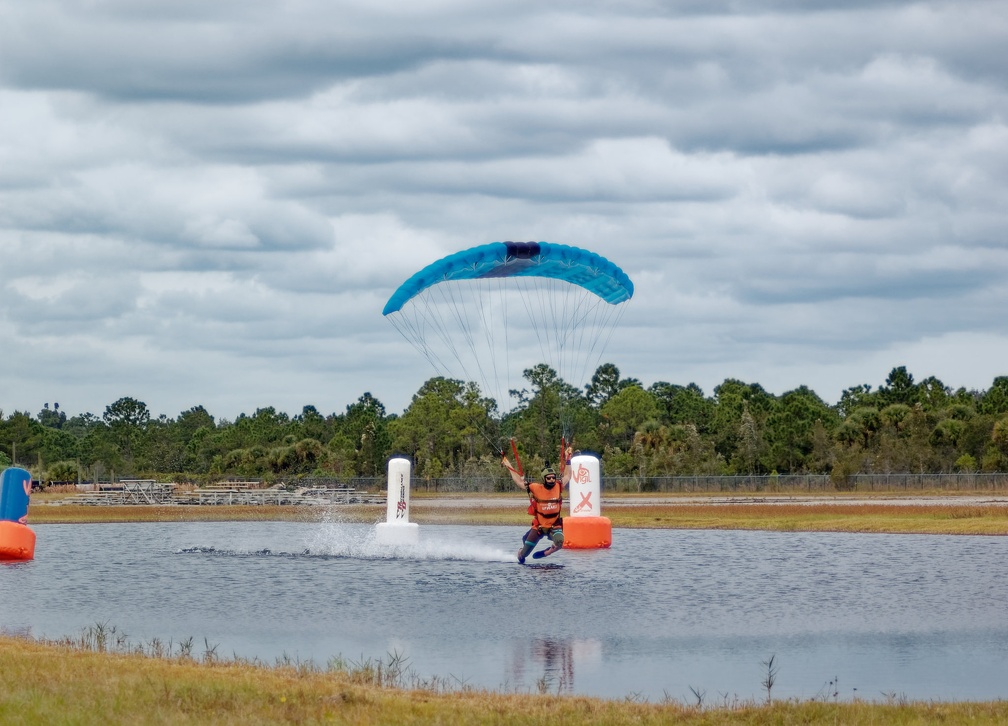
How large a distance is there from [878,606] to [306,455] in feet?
296

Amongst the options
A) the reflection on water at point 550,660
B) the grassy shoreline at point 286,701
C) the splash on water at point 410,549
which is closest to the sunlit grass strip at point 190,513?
the splash on water at point 410,549

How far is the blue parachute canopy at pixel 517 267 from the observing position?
33.5 metres

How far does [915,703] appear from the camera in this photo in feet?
52.8

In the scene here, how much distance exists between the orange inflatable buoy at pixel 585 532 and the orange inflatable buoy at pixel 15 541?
621 inches

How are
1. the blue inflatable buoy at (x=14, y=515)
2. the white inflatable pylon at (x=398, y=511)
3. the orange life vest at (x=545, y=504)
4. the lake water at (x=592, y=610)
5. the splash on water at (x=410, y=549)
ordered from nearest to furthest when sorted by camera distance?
the lake water at (x=592, y=610), the blue inflatable buoy at (x=14, y=515), the orange life vest at (x=545, y=504), the splash on water at (x=410, y=549), the white inflatable pylon at (x=398, y=511)

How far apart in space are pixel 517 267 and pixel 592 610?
37.5 feet

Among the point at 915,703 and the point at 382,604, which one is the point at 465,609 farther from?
the point at 915,703

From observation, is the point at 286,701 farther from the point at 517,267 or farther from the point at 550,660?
the point at 517,267

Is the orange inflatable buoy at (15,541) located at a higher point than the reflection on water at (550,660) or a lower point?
higher

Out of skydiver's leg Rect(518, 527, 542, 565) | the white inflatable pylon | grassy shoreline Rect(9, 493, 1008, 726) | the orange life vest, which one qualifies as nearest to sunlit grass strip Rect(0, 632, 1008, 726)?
grassy shoreline Rect(9, 493, 1008, 726)

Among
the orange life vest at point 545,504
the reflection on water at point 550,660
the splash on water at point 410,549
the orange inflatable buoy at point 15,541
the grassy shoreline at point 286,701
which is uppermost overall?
the orange life vest at point 545,504

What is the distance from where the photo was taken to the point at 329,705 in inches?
605

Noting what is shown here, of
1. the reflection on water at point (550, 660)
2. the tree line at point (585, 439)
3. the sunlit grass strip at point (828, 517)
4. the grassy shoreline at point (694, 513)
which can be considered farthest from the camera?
the tree line at point (585, 439)

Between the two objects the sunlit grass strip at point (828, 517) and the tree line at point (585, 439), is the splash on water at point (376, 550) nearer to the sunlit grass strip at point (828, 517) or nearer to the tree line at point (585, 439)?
the sunlit grass strip at point (828, 517)
